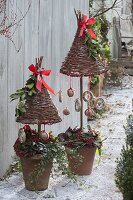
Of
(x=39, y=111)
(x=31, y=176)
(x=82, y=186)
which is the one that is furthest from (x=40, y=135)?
(x=82, y=186)

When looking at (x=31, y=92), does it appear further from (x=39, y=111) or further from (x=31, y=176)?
(x=31, y=176)

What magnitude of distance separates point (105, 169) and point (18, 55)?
159 centimetres

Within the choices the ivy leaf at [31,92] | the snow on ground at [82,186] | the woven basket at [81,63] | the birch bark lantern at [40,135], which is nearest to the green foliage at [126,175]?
the snow on ground at [82,186]

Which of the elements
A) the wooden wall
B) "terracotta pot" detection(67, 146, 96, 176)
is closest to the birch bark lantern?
the wooden wall

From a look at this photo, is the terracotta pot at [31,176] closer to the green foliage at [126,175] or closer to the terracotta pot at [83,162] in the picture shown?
the terracotta pot at [83,162]

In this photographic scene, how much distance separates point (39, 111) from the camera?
4785 millimetres

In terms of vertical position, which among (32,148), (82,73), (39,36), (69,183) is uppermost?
(39,36)

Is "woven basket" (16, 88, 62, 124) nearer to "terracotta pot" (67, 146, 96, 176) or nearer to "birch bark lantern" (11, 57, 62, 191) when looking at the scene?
"birch bark lantern" (11, 57, 62, 191)

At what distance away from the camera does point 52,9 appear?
6.31 metres

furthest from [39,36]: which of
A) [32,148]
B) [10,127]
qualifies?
[32,148]

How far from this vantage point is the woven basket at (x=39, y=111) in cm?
477

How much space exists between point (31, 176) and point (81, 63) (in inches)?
54.0

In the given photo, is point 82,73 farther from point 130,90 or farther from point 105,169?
point 130,90

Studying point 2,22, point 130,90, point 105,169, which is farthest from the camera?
point 130,90
